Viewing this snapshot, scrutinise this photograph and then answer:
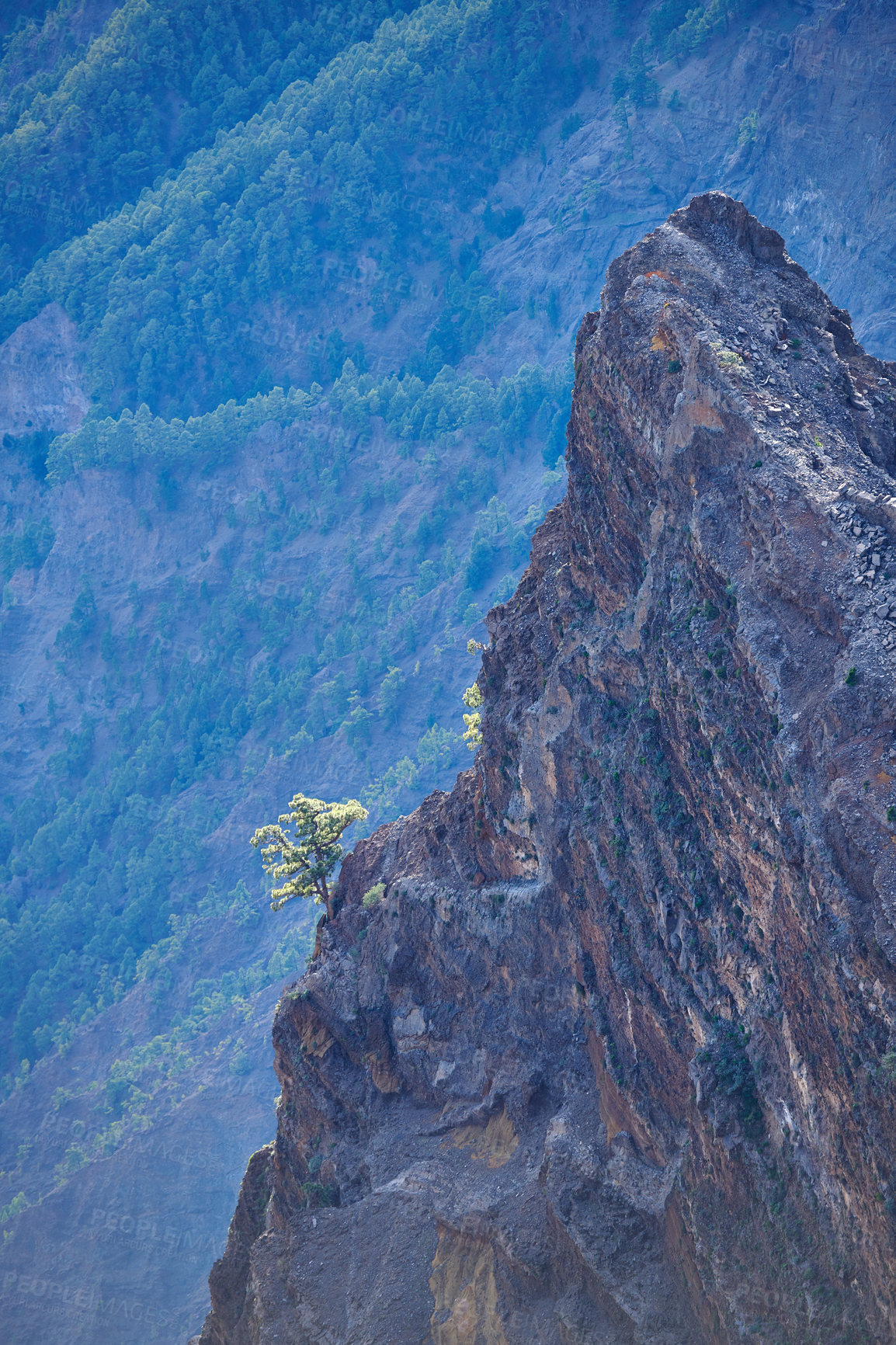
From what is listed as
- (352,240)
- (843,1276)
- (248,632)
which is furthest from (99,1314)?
(352,240)

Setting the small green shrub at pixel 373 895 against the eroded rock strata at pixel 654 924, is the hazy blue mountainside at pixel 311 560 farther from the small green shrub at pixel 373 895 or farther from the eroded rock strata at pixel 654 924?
the small green shrub at pixel 373 895

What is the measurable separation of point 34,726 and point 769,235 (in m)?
161

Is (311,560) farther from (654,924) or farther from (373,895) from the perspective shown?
(654,924)

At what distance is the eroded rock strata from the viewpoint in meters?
31.3

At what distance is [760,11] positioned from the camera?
153 m

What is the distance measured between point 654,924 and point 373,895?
14806 mm

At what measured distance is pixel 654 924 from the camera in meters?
38.4

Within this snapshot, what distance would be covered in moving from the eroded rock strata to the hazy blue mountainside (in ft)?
285

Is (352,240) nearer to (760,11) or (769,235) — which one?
(760,11)

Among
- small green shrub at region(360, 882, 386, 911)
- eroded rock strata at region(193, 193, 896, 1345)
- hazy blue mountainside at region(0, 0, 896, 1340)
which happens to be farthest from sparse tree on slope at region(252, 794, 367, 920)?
hazy blue mountainside at region(0, 0, 896, 1340)

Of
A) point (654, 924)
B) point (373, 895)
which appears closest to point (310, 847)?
point (373, 895)

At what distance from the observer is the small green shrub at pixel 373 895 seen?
165 ft

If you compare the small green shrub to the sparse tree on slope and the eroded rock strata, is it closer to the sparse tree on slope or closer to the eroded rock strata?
the eroded rock strata

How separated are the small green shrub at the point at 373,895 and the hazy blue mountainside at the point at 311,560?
88.1m
